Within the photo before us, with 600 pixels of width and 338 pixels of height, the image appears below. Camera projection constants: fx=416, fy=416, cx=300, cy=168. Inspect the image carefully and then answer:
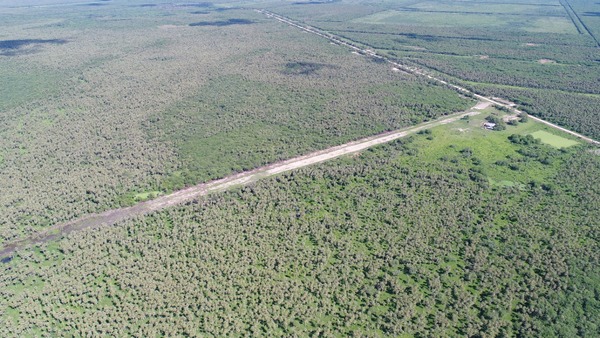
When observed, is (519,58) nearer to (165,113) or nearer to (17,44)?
(165,113)

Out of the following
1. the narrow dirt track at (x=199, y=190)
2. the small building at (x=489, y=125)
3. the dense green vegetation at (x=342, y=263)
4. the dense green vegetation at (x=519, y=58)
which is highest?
the dense green vegetation at (x=519, y=58)

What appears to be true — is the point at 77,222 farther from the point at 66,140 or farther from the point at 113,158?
the point at 66,140

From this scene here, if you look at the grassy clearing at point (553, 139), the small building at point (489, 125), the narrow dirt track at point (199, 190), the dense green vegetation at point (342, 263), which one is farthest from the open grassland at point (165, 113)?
the grassy clearing at point (553, 139)

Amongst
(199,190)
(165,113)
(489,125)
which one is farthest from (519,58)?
(199,190)

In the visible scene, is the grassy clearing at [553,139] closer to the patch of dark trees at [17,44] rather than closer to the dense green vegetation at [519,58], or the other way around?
the dense green vegetation at [519,58]

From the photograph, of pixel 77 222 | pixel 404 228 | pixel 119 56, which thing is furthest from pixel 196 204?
pixel 119 56

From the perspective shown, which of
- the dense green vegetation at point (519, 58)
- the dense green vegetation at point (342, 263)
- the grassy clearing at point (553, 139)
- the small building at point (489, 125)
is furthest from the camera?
the dense green vegetation at point (519, 58)
